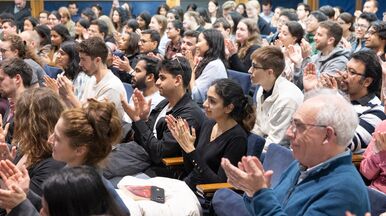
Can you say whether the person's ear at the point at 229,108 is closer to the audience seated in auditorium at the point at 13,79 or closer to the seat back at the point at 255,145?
the seat back at the point at 255,145

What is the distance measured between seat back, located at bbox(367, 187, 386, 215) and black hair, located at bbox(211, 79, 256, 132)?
1.24m

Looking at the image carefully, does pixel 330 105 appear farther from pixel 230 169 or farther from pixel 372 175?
pixel 372 175

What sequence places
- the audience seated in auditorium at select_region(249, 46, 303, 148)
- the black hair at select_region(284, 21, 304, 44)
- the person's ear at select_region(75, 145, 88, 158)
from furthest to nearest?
the black hair at select_region(284, 21, 304, 44) → the audience seated in auditorium at select_region(249, 46, 303, 148) → the person's ear at select_region(75, 145, 88, 158)

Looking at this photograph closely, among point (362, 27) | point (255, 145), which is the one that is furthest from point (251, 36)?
point (255, 145)

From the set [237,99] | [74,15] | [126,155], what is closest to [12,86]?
[126,155]

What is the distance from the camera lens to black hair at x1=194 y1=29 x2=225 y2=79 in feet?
19.9

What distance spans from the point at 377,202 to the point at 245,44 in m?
5.01

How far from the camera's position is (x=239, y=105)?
3.74 meters

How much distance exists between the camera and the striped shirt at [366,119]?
3.61 metres

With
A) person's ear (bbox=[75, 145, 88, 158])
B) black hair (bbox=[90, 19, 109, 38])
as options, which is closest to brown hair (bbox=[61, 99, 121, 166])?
person's ear (bbox=[75, 145, 88, 158])

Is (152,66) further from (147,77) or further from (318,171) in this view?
(318,171)

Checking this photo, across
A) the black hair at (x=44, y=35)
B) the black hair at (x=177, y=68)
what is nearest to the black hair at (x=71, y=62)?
the black hair at (x=177, y=68)

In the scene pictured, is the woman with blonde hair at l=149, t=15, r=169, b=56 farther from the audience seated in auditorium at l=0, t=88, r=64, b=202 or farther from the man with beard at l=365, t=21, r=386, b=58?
the audience seated in auditorium at l=0, t=88, r=64, b=202

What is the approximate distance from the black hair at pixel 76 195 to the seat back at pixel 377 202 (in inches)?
46.0
